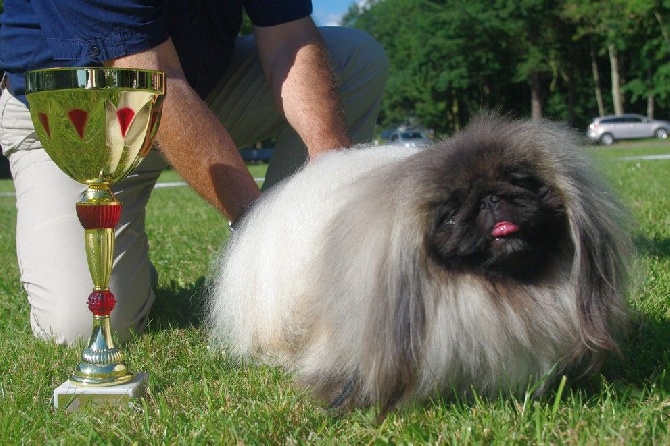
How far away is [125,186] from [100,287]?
3.27 ft

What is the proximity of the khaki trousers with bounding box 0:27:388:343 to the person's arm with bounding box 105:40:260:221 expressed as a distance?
57 centimetres

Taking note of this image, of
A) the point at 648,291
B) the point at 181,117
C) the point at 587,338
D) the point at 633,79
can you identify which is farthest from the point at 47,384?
the point at 633,79

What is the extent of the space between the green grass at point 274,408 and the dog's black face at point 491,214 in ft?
0.98

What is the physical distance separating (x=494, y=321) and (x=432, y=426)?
25 cm

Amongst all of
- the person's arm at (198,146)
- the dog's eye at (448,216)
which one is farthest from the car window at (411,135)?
the dog's eye at (448,216)

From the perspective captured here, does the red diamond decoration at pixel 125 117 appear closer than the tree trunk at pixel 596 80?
Yes

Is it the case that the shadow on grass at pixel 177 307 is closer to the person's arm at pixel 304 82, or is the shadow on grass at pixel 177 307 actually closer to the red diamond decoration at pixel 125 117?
the person's arm at pixel 304 82

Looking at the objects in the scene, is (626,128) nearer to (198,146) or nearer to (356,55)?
(356,55)

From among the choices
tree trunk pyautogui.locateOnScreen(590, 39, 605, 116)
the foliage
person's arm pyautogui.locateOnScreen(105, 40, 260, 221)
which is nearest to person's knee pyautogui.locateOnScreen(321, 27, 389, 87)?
person's arm pyautogui.locateOnScreen(105, 40, 260, 221)

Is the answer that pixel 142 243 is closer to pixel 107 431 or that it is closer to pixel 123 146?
pixel 123 146

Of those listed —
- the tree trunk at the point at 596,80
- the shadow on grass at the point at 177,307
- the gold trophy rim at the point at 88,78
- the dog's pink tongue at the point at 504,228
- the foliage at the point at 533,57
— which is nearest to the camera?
the dog's pink tongue at the point at 504,228

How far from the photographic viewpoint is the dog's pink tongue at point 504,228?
5.14 feet

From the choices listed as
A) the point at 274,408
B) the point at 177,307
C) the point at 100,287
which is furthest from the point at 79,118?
the point at 177,307

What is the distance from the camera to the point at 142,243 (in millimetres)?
2936
